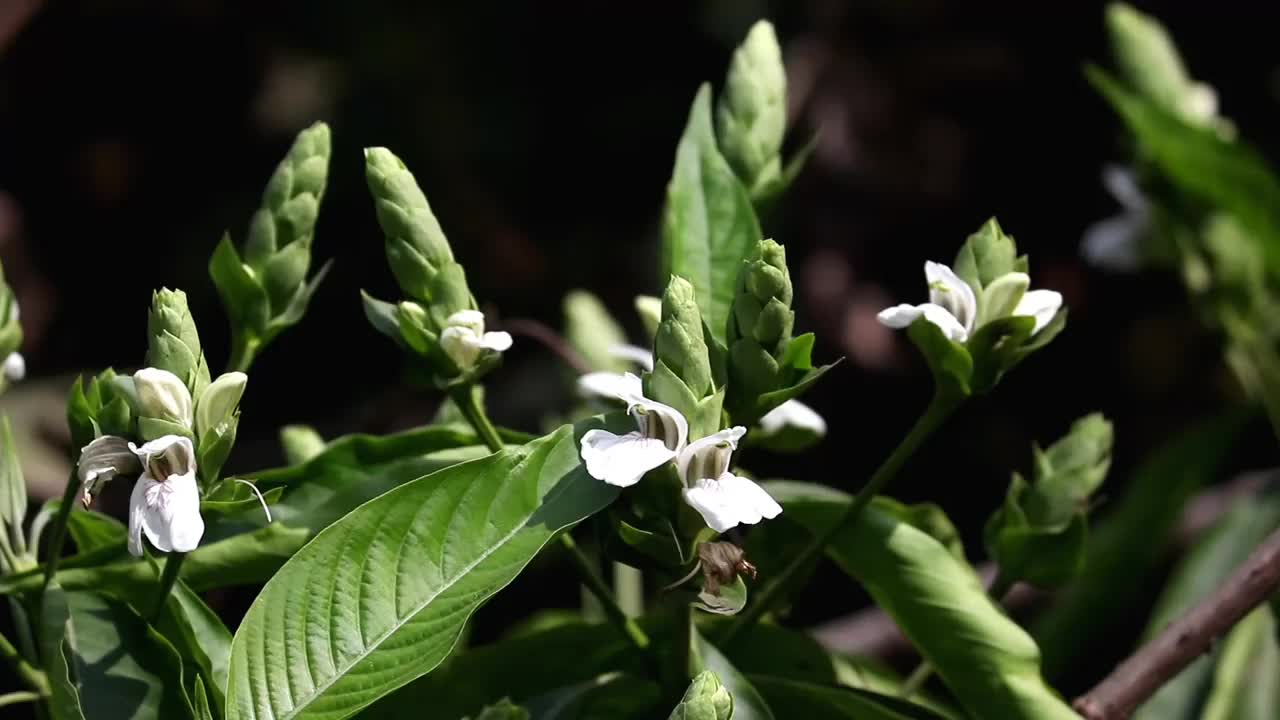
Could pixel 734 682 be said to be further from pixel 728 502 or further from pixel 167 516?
pixel 167 516

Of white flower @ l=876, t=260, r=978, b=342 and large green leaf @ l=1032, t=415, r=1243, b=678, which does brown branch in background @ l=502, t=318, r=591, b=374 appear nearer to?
white flower @ l=876, t=260, r=978, b=342

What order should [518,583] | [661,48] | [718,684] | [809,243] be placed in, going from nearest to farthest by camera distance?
[718,684], [518,583], [809,243], [661,48]

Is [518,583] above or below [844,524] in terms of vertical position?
below

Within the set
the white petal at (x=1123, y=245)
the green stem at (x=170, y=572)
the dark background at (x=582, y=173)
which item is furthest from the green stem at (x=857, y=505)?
the dark background at (x=582, y=173)

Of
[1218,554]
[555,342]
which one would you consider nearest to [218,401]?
[555,342]

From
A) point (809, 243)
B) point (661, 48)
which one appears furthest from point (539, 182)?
point (809, 243)

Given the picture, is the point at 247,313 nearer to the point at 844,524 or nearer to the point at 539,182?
the point at 844,524
